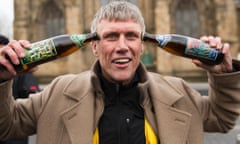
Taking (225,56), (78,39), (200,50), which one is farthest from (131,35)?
(225,56)

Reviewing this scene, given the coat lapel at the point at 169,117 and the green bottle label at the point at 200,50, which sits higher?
the green bottle label at the point at 200,50

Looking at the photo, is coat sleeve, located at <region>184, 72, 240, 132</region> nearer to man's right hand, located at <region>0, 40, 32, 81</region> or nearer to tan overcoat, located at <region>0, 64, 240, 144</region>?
tan overcoat, located at <region>0, 64, 240, 144</region>

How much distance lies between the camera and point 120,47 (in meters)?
2.37

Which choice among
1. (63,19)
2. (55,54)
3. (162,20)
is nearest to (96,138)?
(55,54)

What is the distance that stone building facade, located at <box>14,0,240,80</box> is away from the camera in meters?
25.9

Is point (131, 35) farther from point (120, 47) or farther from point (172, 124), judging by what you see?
point (172, 124)

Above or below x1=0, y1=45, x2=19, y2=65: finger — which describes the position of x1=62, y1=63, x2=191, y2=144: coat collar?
below

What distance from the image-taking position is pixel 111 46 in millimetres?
2410

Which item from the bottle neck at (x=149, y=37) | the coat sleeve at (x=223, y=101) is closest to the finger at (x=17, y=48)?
the bottle neck at (x=149, y=37)

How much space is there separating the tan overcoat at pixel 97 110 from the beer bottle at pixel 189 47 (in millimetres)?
131

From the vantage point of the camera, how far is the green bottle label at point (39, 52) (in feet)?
7.96

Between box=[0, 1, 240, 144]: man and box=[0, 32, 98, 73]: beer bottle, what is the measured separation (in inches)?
3.0

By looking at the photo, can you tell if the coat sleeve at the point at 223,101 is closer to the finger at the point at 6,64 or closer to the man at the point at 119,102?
the man at the point at 119,102

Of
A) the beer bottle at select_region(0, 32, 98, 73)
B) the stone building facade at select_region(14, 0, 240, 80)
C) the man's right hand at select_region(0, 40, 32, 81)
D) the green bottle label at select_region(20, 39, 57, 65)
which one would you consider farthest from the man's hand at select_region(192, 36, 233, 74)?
the stone building facade at select_region(14, 0, 240, 80)
